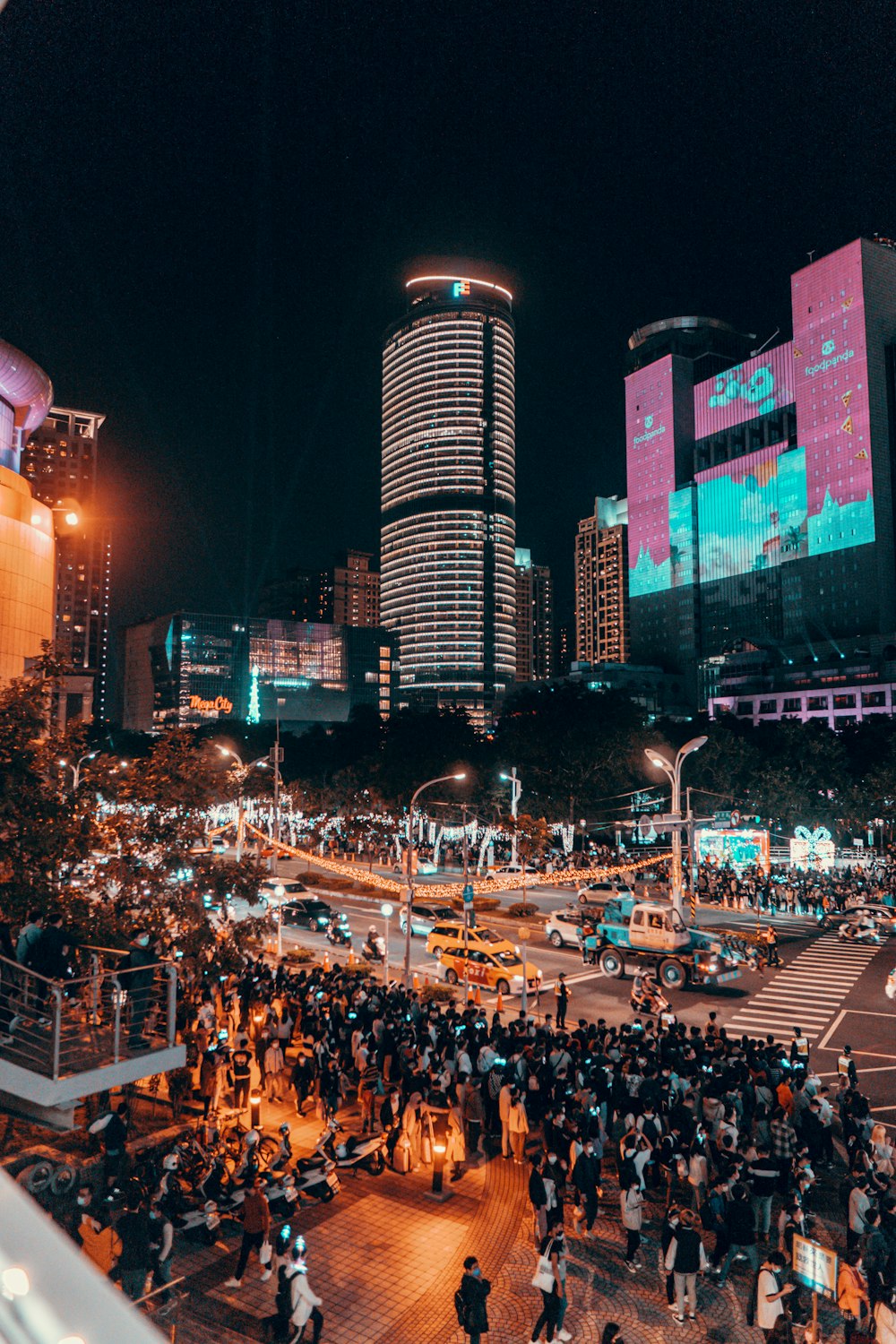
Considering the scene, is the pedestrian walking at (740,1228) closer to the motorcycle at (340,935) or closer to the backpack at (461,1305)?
the backpack at (461,1305)

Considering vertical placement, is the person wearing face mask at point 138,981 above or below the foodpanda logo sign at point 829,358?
below

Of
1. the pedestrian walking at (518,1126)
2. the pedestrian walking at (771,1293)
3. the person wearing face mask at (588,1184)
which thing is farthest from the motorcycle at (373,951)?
the pedestrian walking at (771,1293)

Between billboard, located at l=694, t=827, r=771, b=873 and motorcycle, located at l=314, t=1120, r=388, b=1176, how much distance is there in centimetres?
3785

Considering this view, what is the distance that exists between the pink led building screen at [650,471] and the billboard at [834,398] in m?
37.6

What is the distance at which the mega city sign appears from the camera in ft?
586

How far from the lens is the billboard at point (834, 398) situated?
133375 mm

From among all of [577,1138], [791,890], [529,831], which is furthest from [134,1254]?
[791,890]

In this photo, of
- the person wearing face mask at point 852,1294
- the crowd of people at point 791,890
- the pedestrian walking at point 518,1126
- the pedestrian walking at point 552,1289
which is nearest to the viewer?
the person wearing face mask at point 852,1294

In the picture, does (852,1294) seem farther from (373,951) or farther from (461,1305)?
(373,951)

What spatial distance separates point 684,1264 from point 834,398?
489 ft

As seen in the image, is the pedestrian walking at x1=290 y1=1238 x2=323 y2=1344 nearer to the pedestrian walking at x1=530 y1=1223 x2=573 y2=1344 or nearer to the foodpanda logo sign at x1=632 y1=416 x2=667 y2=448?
the pedestrian walking at x1=530 y1=1223 x2=573 y2=1344

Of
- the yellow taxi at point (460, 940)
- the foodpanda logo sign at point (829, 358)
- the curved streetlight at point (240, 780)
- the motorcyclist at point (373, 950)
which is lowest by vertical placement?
the motorcyclist at point (373, 950)

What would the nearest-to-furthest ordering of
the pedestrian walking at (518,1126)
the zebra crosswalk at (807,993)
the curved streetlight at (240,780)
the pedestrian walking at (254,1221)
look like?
the pedestrian walking at (254,1221) → the pedestrian walking at (518,1126) → the curved streetlight at (240,780) → the zebra crosswalk at (807,993)

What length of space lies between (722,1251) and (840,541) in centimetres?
14171
